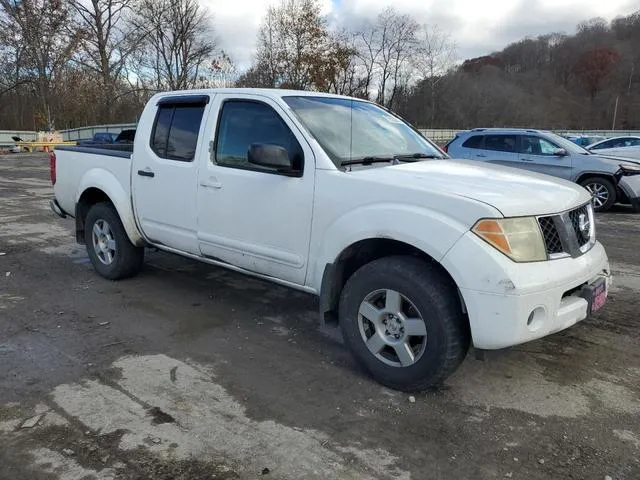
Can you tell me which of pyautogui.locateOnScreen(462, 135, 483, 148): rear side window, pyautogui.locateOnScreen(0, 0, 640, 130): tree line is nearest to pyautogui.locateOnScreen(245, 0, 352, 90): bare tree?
pyautogui.locateOnScreen(0, 0, 640, 130): tree line

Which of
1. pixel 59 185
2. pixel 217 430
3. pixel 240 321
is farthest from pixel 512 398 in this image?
pixel 59 185

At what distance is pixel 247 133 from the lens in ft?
13.9

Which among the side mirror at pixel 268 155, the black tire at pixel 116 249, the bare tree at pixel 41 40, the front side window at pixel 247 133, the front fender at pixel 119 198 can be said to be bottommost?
the black tire at pixel 116 249

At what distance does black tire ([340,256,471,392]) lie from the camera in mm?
3053

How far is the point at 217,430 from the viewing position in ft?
9.62

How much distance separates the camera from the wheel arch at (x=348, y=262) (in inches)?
134

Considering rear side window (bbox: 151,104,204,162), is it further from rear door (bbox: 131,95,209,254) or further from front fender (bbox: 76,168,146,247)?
front fender (bbox: 76,168,146,247)

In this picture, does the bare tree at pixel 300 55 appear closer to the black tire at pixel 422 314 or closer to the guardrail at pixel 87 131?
the guardrail at pixel 87 131

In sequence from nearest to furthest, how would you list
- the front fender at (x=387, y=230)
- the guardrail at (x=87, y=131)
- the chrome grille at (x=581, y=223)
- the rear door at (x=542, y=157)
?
the front fender at (x=387, y=230)
the chrome grille at (x=581, y=223)
the rear door at (x=542, y=157)
the guardrail at (x=87, y=131)

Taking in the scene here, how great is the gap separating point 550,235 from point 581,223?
52cm

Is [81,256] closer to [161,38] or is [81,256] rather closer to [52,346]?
[52,346]

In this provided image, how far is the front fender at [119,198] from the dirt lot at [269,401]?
2.09 ft

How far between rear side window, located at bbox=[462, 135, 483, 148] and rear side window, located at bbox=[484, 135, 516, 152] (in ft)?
0.55

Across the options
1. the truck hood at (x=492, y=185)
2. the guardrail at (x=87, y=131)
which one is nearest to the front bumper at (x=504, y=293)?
the truck hood at (x=492, y=185)
